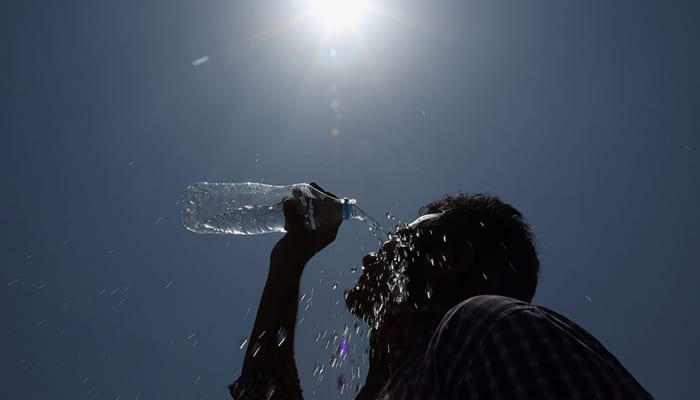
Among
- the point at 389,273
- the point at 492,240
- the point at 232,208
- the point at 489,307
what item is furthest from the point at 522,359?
the point at 232,208

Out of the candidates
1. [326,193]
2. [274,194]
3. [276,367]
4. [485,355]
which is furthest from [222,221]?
[485,355]

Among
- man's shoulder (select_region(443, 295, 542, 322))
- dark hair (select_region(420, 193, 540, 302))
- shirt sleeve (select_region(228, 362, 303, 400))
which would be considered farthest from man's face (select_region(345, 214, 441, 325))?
man's shoulder (select_region(443, 295, 542, 322))

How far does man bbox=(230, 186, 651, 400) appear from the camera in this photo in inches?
40.8

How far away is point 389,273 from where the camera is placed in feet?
9.06

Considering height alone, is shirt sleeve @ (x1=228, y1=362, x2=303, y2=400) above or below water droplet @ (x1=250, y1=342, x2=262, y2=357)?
below

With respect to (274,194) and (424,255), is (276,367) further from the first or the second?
(274,194)

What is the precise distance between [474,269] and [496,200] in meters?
0.61

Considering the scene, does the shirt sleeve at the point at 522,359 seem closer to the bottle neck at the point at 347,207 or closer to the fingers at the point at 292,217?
the fingers at the point at 292,217

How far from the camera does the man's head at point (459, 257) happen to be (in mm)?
2129

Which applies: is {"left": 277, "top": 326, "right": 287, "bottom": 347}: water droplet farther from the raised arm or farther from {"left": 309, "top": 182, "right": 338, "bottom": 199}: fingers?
{"left": 309, "top": 182, "right": 338, "bottom": 199}: fingers

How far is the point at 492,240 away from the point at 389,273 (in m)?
0.74

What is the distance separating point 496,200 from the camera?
257cm

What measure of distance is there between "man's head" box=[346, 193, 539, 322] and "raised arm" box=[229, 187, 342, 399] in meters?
0.75

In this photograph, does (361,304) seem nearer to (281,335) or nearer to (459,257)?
(281,335)
